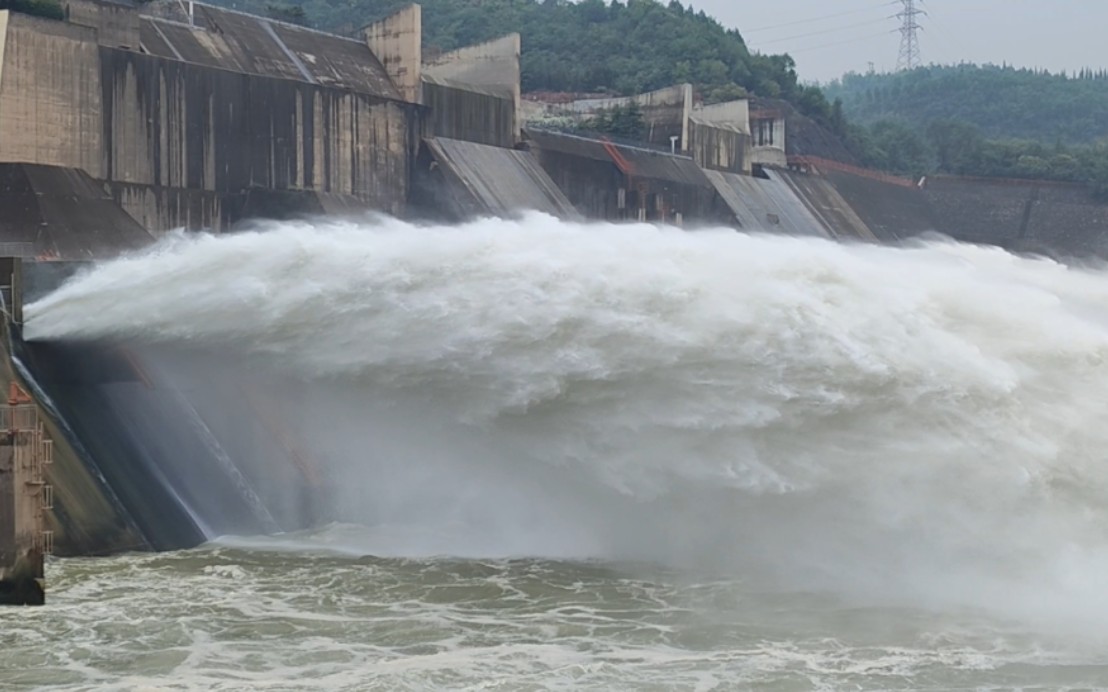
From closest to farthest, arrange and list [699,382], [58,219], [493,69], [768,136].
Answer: [699,382] → [58,219] → [493,69] → [768,136]

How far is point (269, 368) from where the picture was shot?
90.1 feet

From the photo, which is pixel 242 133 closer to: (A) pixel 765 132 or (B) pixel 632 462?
(B) pixel 632 462

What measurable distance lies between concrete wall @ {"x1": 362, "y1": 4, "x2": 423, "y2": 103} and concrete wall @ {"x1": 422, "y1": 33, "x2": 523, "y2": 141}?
4013mm

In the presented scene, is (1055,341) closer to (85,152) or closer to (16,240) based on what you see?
(16,240)

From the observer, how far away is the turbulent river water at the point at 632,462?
65.9ft

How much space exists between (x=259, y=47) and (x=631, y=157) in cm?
2574

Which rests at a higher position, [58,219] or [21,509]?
[58,219]

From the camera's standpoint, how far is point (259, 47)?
53.5 meters

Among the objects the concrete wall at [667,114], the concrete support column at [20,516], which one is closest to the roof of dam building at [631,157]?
the concrete wall at [667,114]

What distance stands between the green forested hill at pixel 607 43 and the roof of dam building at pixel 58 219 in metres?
78.7

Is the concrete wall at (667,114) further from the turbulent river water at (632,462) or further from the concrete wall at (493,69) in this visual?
the turbulent river water at (632,462)

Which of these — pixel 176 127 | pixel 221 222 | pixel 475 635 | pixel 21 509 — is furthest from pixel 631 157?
pixel 21 509

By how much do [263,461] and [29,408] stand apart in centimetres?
763

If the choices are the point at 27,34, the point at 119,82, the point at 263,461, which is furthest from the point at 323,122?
the point at 263,461
